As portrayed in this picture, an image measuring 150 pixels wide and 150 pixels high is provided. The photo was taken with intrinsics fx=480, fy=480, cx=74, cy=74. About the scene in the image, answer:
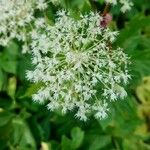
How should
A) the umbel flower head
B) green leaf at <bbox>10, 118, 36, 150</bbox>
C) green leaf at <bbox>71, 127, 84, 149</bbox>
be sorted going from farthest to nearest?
green leaf at <bbox>10, 118, 36, 150</bbox> < green leaf at <bbox>71, 127, 84, 149</bbox> < the umbel flower head

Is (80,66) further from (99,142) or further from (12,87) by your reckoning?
(99,142)

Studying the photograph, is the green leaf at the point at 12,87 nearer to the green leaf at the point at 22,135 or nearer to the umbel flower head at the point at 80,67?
the green leaf at the point at 22,135

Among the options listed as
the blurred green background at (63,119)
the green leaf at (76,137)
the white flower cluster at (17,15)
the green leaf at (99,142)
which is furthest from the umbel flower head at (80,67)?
the green leaf at (99,142)

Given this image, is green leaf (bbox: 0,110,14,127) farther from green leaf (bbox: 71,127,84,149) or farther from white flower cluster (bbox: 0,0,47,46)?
white flower cluster (bbox: 0,0,47,46)

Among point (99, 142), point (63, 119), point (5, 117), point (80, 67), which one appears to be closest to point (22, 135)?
point (5, 117)

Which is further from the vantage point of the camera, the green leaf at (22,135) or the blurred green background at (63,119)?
the green leaf at (22,135)

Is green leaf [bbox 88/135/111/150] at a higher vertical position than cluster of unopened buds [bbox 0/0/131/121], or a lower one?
lower

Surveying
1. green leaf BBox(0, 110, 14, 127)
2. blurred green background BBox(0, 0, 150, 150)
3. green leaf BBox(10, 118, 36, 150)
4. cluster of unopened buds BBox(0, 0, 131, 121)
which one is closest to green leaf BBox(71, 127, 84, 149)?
blurred green background BBox(0, 0, 150, 150)
